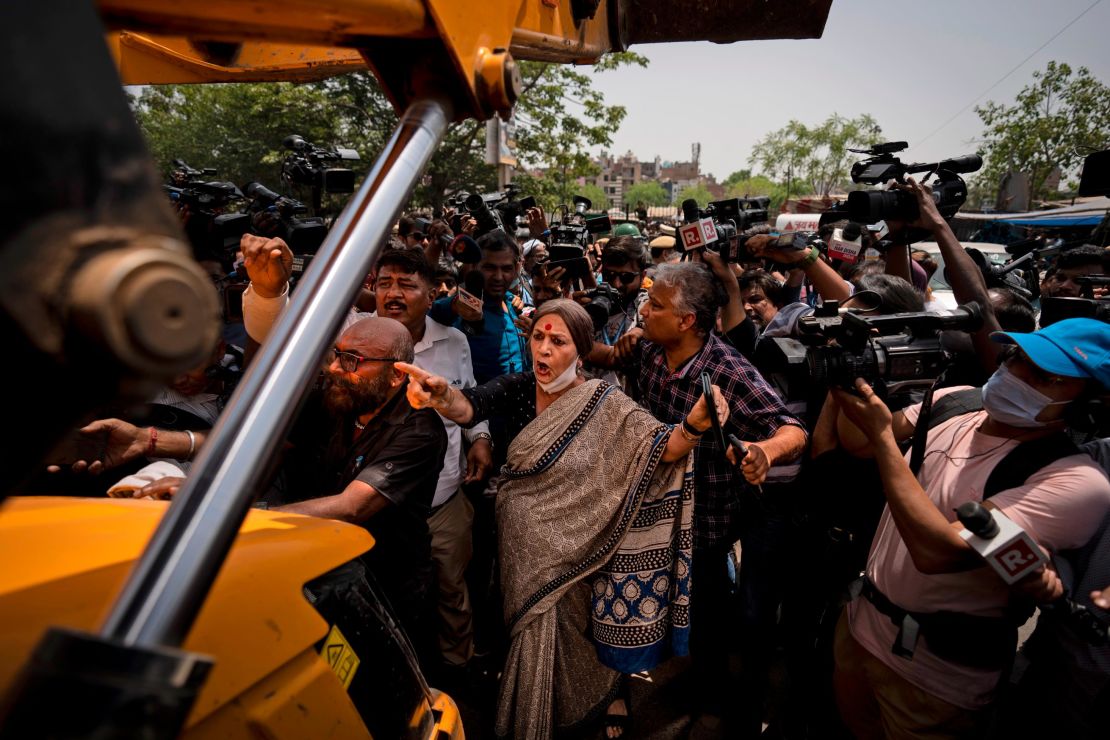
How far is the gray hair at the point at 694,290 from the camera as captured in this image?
2.90 m

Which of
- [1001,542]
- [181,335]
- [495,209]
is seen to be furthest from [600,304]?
[181,335]

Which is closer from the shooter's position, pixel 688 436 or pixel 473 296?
pixel 688 436

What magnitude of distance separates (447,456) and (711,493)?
1322mm

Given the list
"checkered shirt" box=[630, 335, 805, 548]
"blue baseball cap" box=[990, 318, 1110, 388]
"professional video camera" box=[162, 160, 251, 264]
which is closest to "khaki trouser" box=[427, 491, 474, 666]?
"checkered shirt" box=[630, 335, 805, 548]

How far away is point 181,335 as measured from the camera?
0.43 metres

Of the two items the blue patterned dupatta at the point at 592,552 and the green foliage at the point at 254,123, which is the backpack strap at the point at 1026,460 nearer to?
the blue patterned dupatta at the point at 592,552

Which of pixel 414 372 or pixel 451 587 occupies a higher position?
pixel 414 372

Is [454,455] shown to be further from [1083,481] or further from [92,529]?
[1083,481]

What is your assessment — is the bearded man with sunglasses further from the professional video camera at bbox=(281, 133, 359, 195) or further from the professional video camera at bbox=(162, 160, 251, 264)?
the professional video camera at bbox=(162, 160, 251, 264)

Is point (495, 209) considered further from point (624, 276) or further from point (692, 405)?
point (692, 405)

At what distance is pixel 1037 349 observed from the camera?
1871mm

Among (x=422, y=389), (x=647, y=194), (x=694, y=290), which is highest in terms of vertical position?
(x=647, y=194)

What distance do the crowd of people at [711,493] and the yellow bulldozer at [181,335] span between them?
28.7 inches

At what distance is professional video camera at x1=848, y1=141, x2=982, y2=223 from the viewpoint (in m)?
3.05
